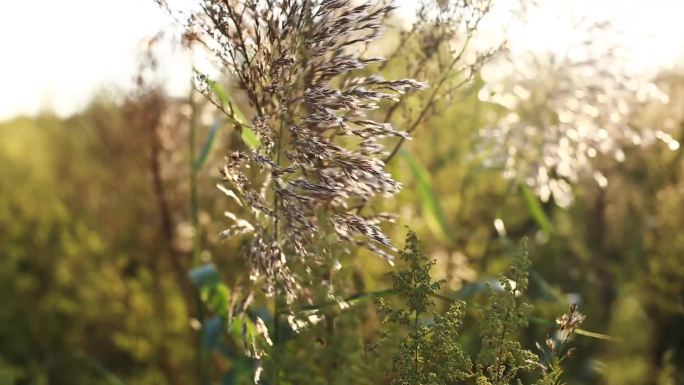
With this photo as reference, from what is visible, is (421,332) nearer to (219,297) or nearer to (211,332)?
(219,297)

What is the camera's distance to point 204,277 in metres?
2.73

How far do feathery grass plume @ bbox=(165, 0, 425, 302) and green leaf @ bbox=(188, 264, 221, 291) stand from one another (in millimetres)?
777

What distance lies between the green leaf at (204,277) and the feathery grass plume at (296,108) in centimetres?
78

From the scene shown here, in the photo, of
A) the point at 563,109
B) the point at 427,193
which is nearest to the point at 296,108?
the point at 427,193

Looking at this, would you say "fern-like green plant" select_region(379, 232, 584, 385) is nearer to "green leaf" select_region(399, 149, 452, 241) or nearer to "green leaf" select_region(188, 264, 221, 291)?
"green leaf" select_region(188, 264, 221, 291)

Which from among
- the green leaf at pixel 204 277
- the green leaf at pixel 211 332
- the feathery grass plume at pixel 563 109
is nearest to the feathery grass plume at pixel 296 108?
the green leaf at pixel 204 277

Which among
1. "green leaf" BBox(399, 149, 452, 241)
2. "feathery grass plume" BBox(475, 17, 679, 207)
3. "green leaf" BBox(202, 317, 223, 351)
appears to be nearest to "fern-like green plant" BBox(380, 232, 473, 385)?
"green leaf" BBox(202, 317, 223, 351)

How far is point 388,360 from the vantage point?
1918 millimetres

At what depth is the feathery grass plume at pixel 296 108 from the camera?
1778 millimetres

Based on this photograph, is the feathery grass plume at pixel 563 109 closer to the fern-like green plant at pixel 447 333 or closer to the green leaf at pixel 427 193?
the green leaf at pixel 427 193

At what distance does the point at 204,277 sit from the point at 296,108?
0.96 metres

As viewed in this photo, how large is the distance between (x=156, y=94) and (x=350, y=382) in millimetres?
2424

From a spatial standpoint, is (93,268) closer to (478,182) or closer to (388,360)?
(478,182)

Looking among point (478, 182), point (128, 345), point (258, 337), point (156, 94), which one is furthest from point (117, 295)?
point (258, 337)
